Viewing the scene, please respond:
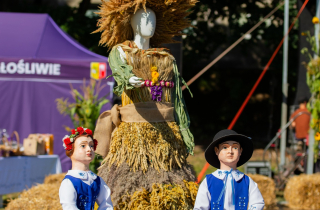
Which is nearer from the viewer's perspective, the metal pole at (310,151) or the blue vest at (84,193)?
the blue vest at (84,193)

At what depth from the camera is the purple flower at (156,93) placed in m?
3.82

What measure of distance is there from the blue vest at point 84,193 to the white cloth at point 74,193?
3 cm

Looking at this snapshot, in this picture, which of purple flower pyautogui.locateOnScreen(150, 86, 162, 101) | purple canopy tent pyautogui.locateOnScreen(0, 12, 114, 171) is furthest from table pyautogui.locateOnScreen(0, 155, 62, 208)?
purple flower pyautogui.locateOnScreen(150, 86, 162, 101)

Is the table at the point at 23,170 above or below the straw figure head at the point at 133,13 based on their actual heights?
below

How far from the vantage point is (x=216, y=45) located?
Answer: 1346 centimetres

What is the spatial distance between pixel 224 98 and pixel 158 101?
41.6ft

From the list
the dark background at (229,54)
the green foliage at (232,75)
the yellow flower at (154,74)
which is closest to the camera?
the yellow flower at (154,74)

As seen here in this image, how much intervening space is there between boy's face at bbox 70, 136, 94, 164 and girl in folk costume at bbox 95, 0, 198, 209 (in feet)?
2.06

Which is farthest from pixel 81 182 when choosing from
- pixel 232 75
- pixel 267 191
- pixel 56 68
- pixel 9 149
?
pixel 232 75

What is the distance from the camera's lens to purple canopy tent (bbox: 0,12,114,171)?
793 cm

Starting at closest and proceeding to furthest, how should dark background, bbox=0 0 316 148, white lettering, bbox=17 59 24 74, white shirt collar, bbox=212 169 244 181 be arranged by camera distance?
white shirt collar, bbox=212 169 244 181 < white lettering, bbox=17 59 24 74 < dark background, bbox=0 0 316 148

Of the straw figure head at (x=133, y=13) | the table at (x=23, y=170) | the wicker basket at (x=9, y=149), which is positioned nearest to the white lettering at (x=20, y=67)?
the wicker basket at (x=9, y=149)

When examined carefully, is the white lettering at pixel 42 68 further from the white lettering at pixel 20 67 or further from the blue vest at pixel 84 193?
the blue vest at pixel 84 193

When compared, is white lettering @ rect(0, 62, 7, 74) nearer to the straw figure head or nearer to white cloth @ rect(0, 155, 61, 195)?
white cloth @ rect(0, 155, 61, 195)
